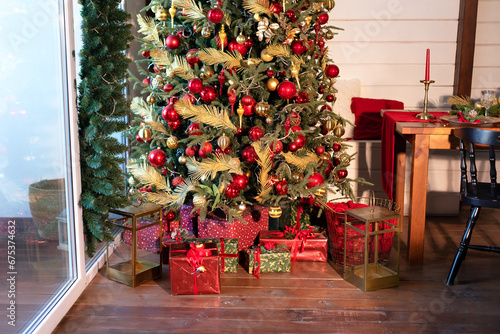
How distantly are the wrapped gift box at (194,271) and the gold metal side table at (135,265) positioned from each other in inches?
8.5

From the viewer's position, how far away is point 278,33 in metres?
2.72

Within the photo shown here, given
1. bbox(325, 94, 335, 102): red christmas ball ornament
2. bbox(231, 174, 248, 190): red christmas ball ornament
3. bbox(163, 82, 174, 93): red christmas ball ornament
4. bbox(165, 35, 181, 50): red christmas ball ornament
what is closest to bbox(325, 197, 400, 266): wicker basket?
bbox(231, 174, 248, 190): red christmas ball ornament

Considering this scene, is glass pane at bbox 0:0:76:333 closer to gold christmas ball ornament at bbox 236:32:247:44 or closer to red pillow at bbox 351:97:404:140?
gold christmas ball ornament at bbox 236:32:247:44

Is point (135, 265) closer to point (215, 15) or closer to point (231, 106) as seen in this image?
point (231, 106)

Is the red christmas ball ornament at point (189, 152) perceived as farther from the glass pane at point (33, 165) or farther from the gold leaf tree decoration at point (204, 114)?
the glass pane at point (33, 165)

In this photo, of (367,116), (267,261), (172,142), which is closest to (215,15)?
(172,142)

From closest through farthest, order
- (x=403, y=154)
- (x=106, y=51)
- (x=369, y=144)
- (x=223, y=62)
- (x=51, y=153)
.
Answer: (x=51, y=153) → (x=106, y=51) → (x=223, y=62) → (x=403, y=154) → (x=369, y=144)

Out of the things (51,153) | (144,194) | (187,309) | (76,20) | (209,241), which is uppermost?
(76,20)

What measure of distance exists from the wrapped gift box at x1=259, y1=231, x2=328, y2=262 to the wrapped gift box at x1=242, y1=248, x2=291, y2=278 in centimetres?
14

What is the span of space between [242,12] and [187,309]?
1517mm

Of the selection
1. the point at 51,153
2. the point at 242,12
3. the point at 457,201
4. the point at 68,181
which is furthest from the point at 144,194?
the point at 457,201

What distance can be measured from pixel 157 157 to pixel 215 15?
0.79m

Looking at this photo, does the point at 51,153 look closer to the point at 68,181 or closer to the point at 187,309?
the point at 68,181

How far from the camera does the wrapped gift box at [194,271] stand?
2.43 metres
